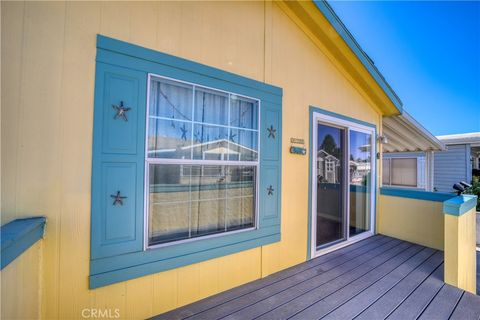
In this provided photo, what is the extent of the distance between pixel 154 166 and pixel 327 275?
2.41 metres

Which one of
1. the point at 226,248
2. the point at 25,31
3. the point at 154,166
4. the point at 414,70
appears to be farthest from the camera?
the point at 414,70

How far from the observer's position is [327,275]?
2537 millimetres

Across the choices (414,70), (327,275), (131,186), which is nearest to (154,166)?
(131,186)

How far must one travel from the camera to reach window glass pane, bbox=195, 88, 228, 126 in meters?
2.04

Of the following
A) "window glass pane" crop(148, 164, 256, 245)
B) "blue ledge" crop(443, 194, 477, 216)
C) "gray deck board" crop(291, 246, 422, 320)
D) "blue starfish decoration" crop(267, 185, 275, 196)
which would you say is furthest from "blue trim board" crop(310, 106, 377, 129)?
"gray deck board" crop(291, 246, 422, 320)

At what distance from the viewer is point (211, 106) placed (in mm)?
2127

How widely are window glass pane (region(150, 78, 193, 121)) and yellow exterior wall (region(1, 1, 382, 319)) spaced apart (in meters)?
0.31

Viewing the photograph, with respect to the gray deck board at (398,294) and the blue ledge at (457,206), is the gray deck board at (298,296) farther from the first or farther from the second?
the blue ledge at (457,206)

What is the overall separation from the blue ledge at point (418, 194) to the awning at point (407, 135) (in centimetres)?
168

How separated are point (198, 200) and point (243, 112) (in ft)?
3.64

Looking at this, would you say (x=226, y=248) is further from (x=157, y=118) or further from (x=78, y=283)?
(x=157, y=118)

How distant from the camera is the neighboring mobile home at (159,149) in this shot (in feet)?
4.53

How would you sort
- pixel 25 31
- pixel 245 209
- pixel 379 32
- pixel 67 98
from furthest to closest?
pixel 379 32
pixel 245 209
pixel 67 98
pixel 25 31

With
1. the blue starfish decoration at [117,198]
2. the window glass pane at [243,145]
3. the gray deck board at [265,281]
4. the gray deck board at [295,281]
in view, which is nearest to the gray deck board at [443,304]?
the gray deck board at [295,281]
